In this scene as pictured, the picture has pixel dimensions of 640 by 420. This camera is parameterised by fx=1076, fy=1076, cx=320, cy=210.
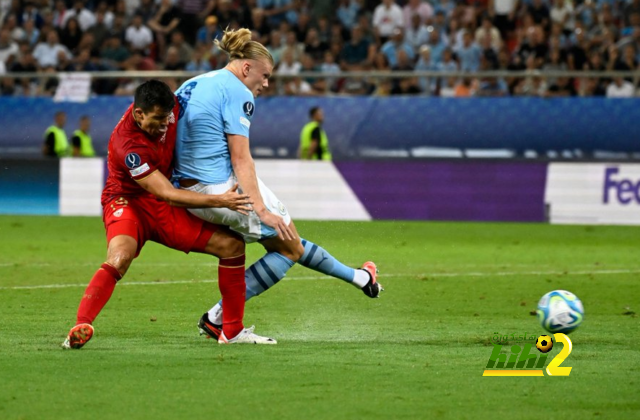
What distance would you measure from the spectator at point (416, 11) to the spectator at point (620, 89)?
4079mm

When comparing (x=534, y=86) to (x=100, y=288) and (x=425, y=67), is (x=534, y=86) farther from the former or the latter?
(x=100, y=288)

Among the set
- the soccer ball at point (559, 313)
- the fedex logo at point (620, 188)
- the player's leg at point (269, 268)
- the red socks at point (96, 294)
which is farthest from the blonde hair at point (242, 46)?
the fedex logo at point (620, 188)

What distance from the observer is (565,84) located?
20.2 metres

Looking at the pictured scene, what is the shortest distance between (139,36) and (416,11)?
596 centimetres

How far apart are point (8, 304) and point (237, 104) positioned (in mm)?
3437

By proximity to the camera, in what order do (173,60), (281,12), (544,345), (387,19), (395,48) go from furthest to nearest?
(281,12), (387,19), (173,60), (395,48), (544,345)

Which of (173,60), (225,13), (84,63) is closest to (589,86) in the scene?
(225,13)

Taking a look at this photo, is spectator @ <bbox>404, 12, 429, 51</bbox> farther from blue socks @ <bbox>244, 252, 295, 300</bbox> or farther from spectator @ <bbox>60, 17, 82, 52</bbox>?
blue socks @ <bbox>244, 252, 295, 300</bbox>

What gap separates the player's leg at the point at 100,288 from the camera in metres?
6.61

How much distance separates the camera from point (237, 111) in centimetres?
686

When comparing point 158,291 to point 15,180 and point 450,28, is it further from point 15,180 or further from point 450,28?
point 450,28

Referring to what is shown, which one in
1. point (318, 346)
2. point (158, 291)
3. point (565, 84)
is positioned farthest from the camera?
point (565, 84)

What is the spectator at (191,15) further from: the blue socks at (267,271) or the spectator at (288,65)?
the blue socks at (267,271)

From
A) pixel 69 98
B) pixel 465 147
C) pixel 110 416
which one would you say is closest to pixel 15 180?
pixel 69 98
